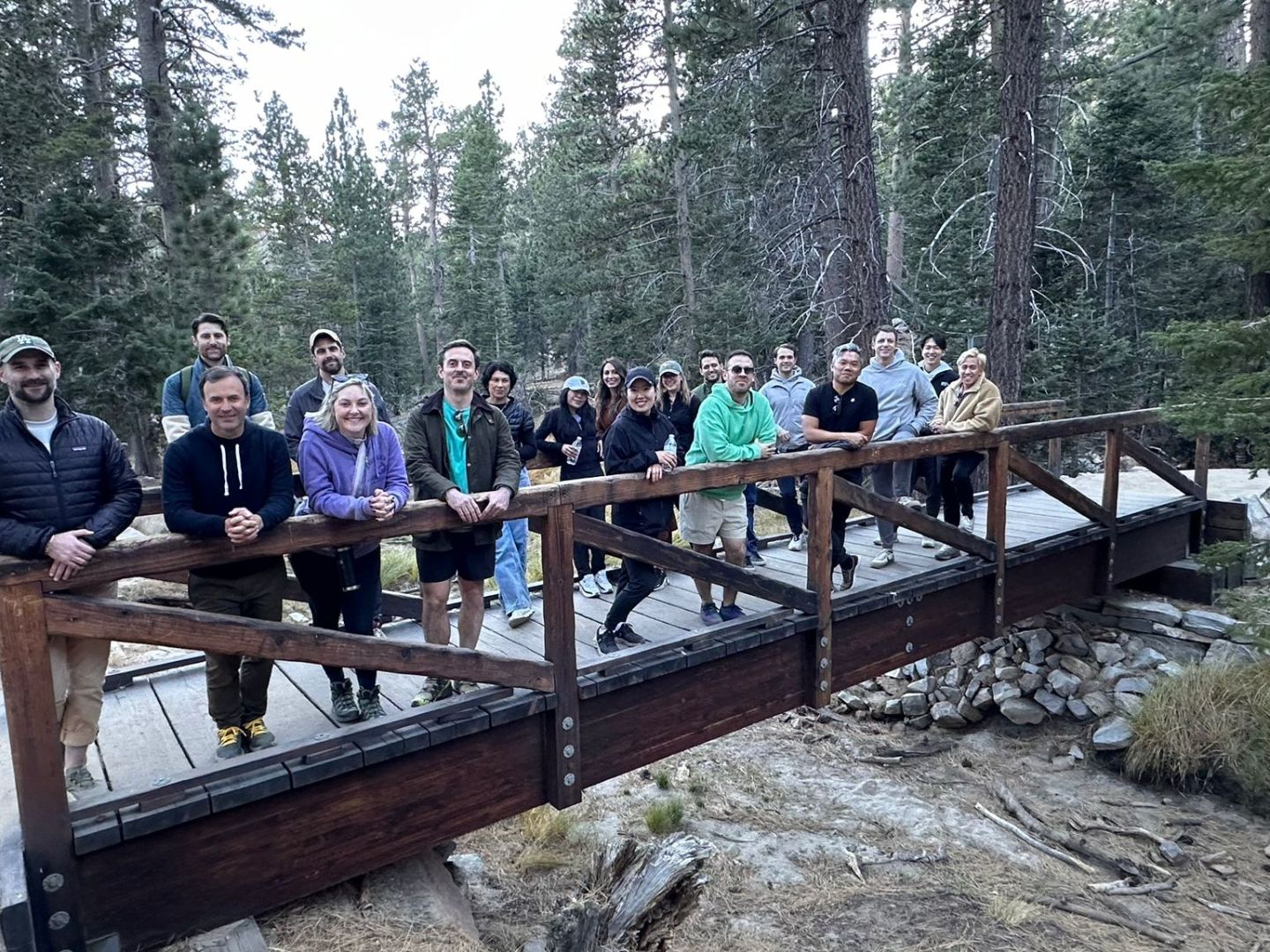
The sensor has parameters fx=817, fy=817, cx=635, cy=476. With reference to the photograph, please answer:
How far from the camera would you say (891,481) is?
22.5 feet

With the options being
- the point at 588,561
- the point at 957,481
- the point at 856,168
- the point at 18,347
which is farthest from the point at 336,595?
the point at 856,168

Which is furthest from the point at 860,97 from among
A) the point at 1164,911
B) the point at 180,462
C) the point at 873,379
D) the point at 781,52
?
the point at 180,462

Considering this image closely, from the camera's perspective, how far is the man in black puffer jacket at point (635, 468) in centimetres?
460

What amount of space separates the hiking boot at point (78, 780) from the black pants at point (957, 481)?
581 centimetres

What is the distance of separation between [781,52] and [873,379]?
10020 millimetres

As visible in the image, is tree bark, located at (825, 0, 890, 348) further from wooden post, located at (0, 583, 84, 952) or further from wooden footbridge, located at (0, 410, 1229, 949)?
wooden post, located at (0, 583, 84, 952)

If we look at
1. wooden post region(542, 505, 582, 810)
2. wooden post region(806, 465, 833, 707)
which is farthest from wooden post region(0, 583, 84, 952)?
wooden post region(806, 465, 833, 707)

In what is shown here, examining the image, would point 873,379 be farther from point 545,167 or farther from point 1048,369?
point 545,167

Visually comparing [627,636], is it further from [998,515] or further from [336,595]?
[998,515]

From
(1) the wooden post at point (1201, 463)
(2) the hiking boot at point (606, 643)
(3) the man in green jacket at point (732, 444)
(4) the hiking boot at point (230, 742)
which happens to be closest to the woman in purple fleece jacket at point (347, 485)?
(4) the hiking boot at point (230, 742)

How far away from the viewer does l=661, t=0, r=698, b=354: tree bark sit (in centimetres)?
1834

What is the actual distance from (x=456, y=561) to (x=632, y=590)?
1070mm

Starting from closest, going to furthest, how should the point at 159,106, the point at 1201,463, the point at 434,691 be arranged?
the point at 434,691
the point at 1201,463
the point at 159,106

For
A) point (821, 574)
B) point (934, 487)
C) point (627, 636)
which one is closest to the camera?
point (627, 636)
